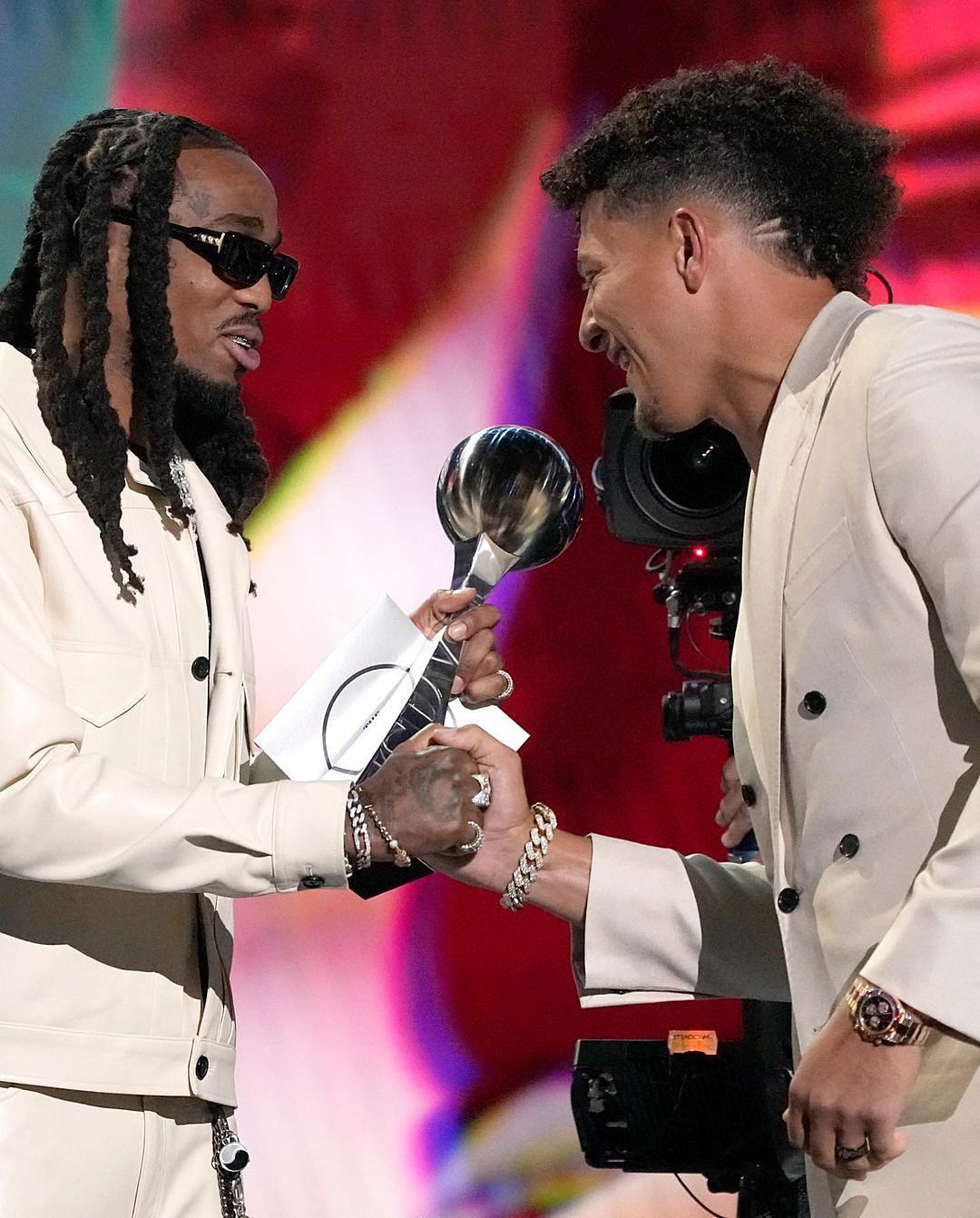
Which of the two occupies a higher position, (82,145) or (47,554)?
(82,145)

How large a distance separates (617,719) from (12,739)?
2.39 metres

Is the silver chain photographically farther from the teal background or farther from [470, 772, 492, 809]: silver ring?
the teal background

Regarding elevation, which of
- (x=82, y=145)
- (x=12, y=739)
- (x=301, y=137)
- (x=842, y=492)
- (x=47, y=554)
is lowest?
(x=12, y=739)

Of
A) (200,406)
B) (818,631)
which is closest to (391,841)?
(818,631)

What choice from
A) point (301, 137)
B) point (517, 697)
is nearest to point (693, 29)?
point (301, 137)

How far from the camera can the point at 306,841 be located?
1.58m

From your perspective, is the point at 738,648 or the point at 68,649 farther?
the point at 738,648

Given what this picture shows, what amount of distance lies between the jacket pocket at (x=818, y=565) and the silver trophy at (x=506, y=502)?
17.6 inches

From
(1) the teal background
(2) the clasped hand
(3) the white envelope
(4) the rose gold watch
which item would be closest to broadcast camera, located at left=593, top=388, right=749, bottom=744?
(3) the white envelope

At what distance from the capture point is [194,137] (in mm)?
2074

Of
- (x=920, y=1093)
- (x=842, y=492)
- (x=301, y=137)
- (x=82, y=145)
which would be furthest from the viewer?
(x=301, y=137)

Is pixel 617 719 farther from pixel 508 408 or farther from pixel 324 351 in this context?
pixel 324 351

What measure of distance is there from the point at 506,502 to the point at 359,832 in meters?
0.58

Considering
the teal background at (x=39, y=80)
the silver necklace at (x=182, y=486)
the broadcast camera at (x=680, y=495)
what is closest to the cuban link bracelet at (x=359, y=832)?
the silver necklace at (x=182, y=486)
